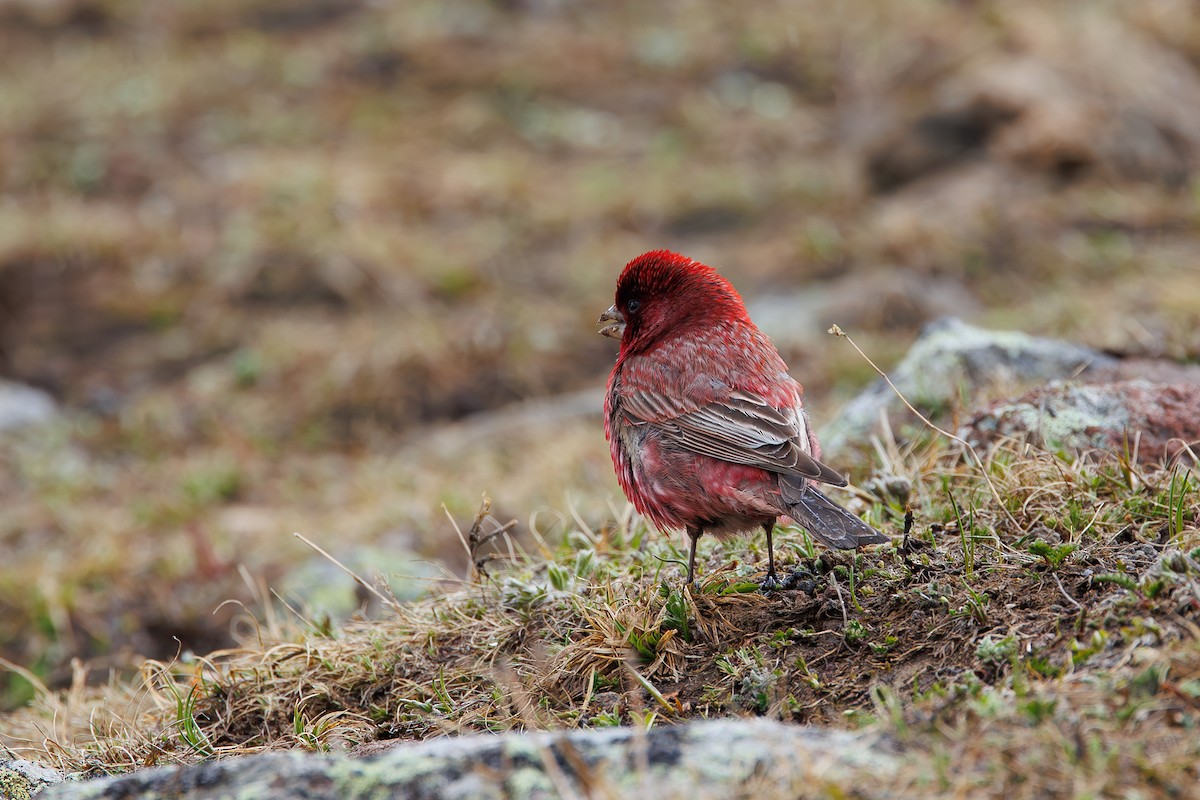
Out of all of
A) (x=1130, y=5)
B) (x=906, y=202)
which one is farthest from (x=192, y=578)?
(x=1130, y=5)

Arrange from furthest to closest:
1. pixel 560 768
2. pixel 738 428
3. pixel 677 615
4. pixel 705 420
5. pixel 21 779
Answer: pixel 705 420 → pixel 738 428 → pixel 677 615 → pixel 21 779 → pixel 560 768

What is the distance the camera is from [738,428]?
11.9 ft

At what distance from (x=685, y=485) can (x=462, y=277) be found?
6.47 metres

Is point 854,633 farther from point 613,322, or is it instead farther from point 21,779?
point 21,779

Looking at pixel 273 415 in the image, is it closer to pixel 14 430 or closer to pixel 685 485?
pixel 14 430

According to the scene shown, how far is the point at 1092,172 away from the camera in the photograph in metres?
10.2

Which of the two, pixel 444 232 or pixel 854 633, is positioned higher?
pixel 854 633

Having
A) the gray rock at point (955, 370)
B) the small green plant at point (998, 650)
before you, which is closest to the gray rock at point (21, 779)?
the small green plant at point (998, 650)

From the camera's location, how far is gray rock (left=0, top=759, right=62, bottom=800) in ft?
9.95

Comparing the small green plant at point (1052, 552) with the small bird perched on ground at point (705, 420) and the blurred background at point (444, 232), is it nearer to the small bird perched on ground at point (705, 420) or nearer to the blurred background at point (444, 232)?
the small bird perched on ground at point (705, 420)

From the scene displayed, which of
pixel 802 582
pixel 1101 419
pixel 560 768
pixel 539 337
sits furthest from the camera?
pixel 539 337

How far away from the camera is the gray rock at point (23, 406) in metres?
8.58

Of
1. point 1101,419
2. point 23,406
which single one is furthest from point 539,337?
point 1101,419

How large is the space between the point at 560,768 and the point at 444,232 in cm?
873
